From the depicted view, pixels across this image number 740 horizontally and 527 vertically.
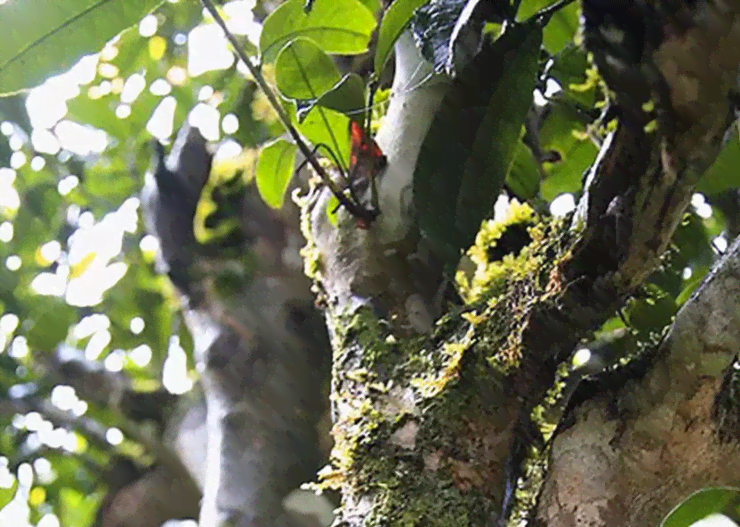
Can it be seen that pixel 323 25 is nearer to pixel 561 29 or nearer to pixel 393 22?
pixel 393 22

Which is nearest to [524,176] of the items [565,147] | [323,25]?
[565,147]

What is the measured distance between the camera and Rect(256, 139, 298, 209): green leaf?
2.18ft

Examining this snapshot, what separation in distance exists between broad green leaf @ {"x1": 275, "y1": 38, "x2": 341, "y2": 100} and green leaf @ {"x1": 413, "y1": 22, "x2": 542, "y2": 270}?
13 centimetres

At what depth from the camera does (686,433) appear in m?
0.43

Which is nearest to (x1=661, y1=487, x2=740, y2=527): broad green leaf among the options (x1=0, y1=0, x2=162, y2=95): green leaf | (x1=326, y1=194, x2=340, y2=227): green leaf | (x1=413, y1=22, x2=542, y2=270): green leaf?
(x1=413, y1=22, x2=542, y2=270): green leaf

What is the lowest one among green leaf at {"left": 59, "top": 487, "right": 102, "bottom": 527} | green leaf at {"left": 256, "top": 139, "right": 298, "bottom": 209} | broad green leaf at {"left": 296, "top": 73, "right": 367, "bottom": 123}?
broad green leaf at {"left": 296, "top": 73, "right": 367, "bottom": 123}

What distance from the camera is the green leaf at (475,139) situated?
0.45 metres

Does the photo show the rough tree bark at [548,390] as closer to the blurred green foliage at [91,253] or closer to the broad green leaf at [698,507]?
the broad green leaf at [698,507]

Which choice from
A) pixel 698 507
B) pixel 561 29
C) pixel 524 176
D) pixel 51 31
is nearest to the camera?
pixel 698 507

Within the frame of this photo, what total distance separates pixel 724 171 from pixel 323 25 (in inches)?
13.0

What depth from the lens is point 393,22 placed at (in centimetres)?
54

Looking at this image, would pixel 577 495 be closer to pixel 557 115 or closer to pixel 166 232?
pixel 557 115

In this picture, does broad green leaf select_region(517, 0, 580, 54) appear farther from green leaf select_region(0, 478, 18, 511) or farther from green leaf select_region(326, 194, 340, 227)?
green leaf select_region(0, 478, 18, 511)

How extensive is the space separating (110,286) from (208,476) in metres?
0.63
